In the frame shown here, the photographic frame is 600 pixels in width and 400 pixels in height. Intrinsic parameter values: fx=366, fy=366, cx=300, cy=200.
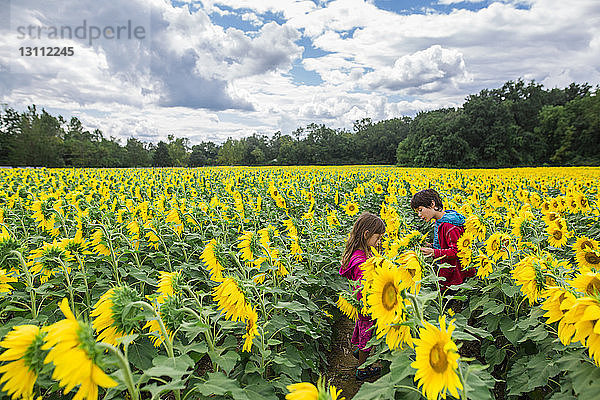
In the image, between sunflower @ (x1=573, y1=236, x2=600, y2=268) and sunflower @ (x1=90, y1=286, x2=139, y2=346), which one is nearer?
sunflower @ (x1=90, y1=286, x2=139, y2=346)

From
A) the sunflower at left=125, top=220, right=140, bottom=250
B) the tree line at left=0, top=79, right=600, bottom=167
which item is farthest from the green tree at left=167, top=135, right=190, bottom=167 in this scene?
the sunflower at left=125, top=220, right=140, bottom=250

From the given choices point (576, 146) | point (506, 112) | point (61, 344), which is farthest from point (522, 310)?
point (576, 146)

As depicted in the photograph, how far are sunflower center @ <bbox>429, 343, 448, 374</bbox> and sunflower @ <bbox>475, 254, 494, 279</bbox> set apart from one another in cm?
214

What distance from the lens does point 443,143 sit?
44031 millimetres

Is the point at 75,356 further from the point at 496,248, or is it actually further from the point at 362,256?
the point at 496,248

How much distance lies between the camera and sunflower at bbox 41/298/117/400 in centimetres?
111

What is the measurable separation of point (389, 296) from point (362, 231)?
180 centimetres

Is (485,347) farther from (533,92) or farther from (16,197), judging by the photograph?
(533,92)

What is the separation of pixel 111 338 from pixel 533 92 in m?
73.2

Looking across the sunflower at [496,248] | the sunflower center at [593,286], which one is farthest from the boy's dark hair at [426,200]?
the sunflower center at [593,286]

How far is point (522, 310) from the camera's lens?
317cm

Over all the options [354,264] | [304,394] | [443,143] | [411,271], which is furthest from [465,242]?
[443,143]

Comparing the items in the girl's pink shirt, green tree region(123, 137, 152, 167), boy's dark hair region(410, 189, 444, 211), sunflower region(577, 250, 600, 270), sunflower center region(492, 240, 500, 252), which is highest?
green tree region(123, 137, 152, 167)

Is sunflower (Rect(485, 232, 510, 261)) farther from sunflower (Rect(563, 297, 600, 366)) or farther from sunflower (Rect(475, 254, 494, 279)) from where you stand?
sunflower (Rect(563, 297, 600, 366))
